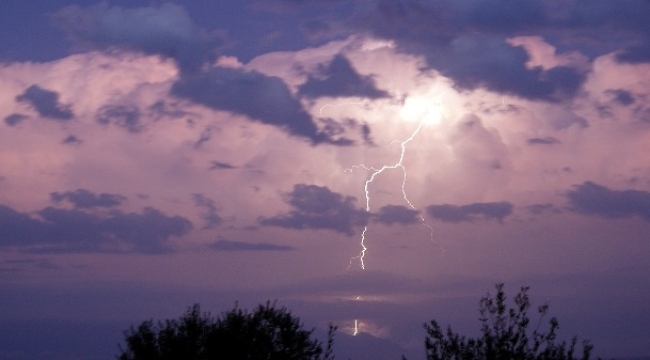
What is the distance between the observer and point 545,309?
23672mm

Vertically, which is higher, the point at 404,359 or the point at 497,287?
the point at 497,287

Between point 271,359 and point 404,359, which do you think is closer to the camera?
point 404,359

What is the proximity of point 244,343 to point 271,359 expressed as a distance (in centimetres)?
123

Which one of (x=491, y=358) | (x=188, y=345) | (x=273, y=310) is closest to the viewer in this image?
(x=491, y=358)

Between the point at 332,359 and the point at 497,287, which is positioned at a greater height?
the point at 497,287

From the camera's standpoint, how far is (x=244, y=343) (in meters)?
31.9

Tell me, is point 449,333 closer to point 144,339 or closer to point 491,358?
point 491,358

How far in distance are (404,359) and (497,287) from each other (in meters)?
3.67

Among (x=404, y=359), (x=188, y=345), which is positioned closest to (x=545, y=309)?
(x=404, y=359)

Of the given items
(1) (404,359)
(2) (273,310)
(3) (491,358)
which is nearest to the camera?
(3) (491,358)

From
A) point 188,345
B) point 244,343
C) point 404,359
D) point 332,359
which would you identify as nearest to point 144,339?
point 188,345

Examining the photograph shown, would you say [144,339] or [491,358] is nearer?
[491,358]

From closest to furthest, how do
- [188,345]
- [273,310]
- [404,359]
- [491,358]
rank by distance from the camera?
[491,358] < [404,359] < [188,345] < [273,310]

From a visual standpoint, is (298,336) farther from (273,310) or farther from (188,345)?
(188,345)
